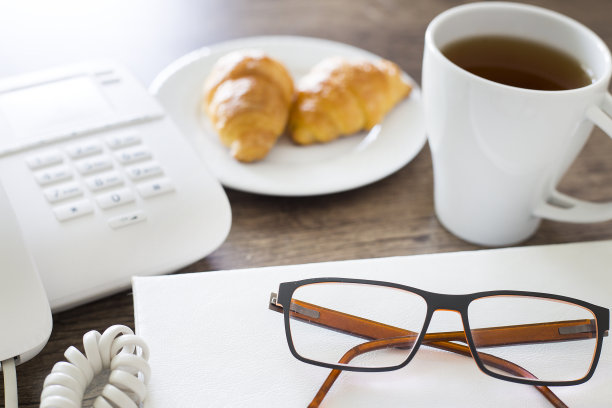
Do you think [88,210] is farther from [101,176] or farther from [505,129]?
[505,129]

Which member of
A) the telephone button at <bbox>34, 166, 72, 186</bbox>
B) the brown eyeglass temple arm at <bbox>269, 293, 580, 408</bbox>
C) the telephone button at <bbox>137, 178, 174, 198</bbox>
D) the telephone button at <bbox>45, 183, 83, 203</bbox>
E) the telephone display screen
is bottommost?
the brown eyeglass temple arm at <bbox>269, 293, 580, 408</bbox>

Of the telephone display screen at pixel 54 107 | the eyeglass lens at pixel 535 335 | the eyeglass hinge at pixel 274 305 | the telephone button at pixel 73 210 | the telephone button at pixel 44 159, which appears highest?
the telephone display screen at pixel 54 107

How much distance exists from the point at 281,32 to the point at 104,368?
0.57 meters

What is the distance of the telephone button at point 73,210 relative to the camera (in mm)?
454

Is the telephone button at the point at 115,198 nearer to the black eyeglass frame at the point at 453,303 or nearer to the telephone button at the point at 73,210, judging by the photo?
the telephone button at the point at 73,210

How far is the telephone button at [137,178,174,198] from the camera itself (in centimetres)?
48

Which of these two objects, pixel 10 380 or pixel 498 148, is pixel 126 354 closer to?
pixel 10 380

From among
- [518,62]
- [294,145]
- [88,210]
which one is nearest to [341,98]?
[294,145]

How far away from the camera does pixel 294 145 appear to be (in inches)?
24.6

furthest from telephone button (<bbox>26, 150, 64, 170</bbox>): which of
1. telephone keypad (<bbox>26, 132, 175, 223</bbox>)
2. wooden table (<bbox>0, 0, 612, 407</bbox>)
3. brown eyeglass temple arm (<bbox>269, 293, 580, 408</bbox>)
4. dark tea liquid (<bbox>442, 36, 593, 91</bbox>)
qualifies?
dark tea liquid (<bbox>442, 36, 593, 91</bbox>)

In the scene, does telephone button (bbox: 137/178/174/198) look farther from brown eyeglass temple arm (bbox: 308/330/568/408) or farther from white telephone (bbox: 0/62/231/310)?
brown eyeglass temple arm (bbox: 308/330/568/408)

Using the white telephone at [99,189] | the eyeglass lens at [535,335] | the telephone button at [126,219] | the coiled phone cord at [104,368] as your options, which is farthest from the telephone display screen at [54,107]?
the eyeglass lens at [535,335]

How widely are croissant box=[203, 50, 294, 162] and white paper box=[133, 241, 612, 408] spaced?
6.8 inches

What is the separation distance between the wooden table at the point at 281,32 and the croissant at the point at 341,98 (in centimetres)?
7
